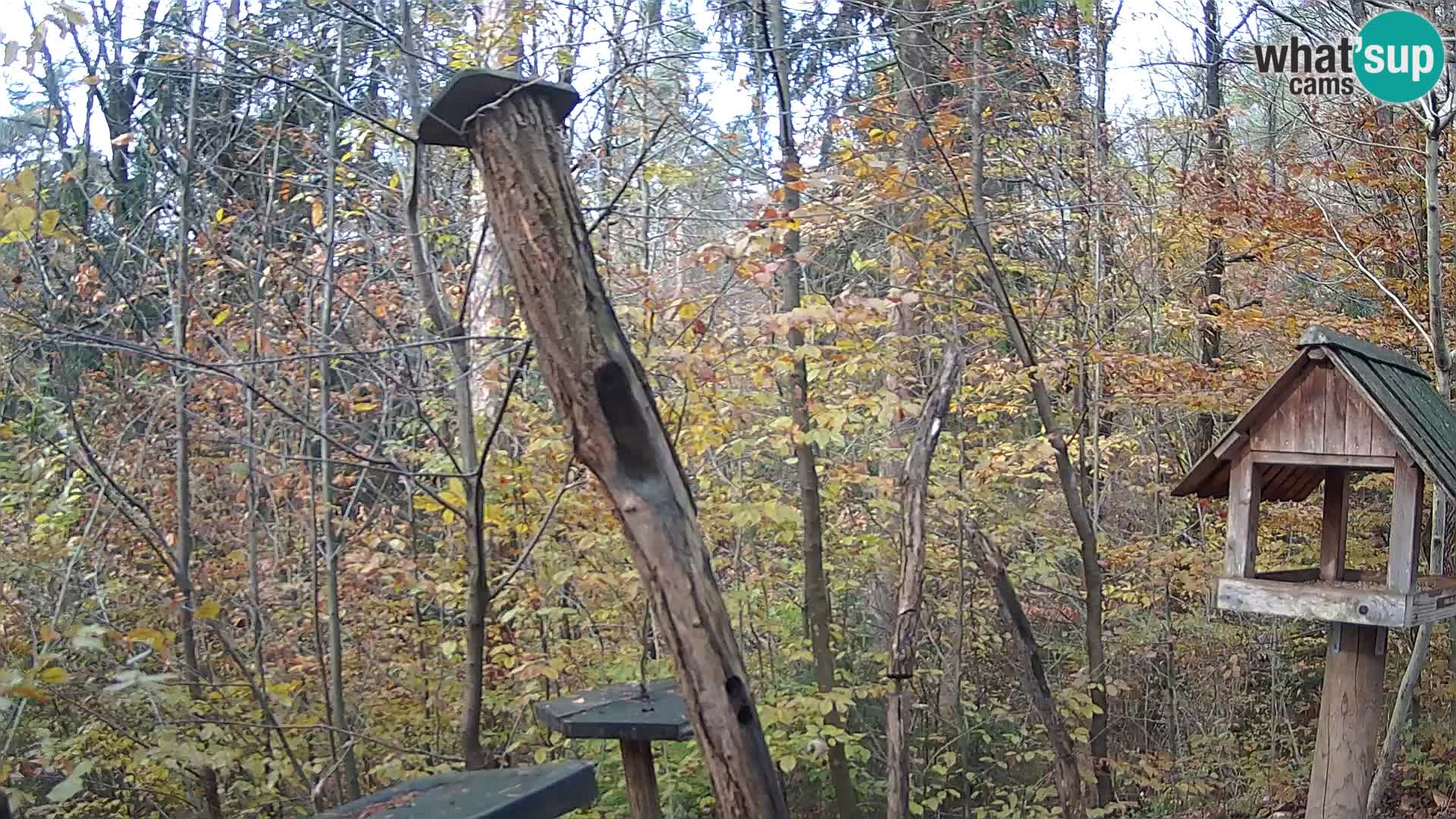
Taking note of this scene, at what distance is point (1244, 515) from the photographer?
137 inches

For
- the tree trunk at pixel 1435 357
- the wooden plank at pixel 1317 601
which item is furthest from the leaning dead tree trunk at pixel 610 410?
the tree trunk at pixel 1435 357

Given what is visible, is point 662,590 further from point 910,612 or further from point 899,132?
point 899,132

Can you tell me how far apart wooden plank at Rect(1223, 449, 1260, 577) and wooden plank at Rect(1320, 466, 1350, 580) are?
0.23 metres

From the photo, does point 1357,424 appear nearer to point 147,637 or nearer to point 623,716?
point 623,716

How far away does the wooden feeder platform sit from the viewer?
3.15m

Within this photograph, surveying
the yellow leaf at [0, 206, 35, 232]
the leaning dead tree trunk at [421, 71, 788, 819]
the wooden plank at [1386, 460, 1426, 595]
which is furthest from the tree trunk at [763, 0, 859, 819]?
the yellow leaf at [0, 206, 35, 232]

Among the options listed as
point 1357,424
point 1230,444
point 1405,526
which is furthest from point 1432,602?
point 1230,444

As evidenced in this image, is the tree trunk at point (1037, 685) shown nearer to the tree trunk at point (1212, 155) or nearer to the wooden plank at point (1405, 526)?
the wooden plank at point (1405, 526)

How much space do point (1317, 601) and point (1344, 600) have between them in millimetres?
72

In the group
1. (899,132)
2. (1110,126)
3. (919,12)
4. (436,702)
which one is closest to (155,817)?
(436,702)

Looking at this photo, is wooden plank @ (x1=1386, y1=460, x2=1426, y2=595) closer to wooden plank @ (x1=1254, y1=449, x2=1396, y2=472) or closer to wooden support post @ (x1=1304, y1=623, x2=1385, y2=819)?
wooden plank @ (x1=1254, y1=449, x2=1396, y2=472)

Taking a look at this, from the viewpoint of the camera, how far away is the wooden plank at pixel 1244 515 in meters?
3.47

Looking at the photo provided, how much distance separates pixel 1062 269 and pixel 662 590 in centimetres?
443

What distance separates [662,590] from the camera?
105 inches
